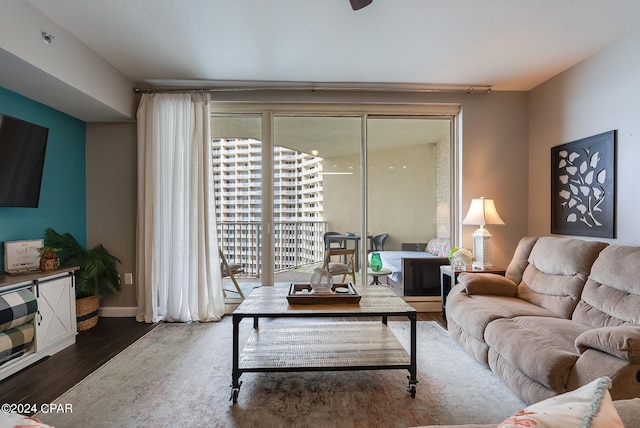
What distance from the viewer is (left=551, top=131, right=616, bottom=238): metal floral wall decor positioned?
113 inches

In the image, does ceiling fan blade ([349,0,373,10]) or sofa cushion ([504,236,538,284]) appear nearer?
ceiling fan blade ([349,0,373,10])

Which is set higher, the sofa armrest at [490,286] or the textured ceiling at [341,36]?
the textured ceiling at [341,36]

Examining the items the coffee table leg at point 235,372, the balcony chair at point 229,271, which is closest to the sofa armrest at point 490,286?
the coffee table leg at point 235,372

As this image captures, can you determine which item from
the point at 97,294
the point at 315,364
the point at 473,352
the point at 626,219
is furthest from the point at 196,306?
the point at 626,219

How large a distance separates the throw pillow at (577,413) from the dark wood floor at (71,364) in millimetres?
2686

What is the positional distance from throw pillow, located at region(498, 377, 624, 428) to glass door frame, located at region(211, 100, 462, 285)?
3.36 m

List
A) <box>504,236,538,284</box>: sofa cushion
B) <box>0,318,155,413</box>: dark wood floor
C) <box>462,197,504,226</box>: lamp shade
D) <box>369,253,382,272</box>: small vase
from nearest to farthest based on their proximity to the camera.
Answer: <box>0,318,155,413</box>: dark wood floor → <box>504,236,538,284</box>: sofa cushion → <box>462,197,504,226</box>: lamp shade → <box>369,253,382,272</box>: small vase

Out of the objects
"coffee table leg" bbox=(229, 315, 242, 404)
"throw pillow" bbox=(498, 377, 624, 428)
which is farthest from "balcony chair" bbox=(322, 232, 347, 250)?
"throw pillow" bbox=(498, 377, 624, 428)

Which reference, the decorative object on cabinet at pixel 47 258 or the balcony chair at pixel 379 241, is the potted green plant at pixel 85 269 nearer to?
the decorative object on cabinet at pixel 47 258

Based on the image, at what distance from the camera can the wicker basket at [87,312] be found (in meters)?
3.31

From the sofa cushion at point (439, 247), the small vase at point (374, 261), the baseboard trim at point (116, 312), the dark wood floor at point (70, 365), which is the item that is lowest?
the dark wood floor at point (70, 365)

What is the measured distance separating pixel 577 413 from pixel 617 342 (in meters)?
1.32

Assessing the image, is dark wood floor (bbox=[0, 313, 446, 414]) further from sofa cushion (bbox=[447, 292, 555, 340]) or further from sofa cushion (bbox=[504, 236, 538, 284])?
sofa cushion (bbox=[504, 236, 538, 284])

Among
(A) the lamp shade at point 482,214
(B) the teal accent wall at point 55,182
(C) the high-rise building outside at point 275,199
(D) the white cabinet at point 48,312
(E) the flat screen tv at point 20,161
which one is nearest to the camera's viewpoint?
(D) the white cabinet at point 48,312
